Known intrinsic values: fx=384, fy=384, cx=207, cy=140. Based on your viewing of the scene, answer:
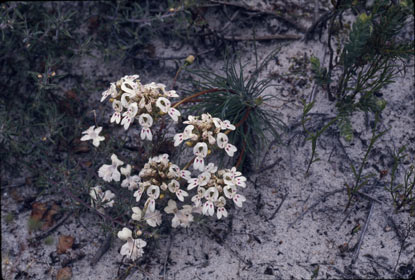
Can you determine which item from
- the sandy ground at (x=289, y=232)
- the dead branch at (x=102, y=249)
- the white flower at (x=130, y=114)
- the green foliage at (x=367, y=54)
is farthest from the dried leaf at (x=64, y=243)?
the green foliage at (x=367, y=54)

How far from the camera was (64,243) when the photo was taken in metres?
3.24

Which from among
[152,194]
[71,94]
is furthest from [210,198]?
[71,94]

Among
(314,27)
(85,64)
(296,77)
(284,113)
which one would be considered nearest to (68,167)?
(85,64)

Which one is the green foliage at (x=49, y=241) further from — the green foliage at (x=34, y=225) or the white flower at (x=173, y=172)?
the white flower at (x=173, y=172)

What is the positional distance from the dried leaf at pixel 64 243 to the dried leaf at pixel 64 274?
0.16 meters

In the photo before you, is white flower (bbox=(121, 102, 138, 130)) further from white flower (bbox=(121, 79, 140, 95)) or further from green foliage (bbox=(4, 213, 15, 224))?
green foliage (bbox=(4, 213, 15, 224))

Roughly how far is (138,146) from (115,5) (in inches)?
60.8

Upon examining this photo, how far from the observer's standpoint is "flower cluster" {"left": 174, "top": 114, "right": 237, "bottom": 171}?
2.57m

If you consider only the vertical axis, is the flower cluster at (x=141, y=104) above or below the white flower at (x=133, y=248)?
above

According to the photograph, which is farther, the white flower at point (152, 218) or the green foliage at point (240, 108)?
the green foliage at point (240, 108)

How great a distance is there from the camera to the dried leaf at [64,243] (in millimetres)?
3205

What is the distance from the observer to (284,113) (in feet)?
11.5

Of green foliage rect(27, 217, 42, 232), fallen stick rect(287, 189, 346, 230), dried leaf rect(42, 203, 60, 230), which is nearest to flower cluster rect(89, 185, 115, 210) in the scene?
dried leaf rect(42, 203, 60, 230)

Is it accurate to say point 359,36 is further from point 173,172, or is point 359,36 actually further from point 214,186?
point 173,172
